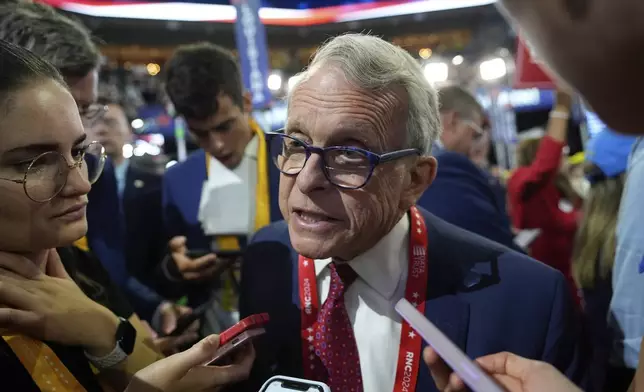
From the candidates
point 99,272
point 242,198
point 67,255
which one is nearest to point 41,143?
point 67,255

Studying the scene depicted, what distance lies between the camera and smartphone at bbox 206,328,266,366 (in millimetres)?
953

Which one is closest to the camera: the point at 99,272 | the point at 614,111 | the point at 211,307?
the point at 614,111

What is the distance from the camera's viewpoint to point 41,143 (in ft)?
2.95

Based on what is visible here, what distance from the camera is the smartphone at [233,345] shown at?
3.13ft

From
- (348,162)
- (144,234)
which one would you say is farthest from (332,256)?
(144,234)

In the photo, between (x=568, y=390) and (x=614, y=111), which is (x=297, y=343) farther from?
(x=614, y=111)

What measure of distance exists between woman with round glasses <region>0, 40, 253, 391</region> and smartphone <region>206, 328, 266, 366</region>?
0.09ft

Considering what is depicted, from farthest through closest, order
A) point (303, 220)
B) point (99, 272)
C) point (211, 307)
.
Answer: point (211, 307), point (99, 272), point (303, 220)

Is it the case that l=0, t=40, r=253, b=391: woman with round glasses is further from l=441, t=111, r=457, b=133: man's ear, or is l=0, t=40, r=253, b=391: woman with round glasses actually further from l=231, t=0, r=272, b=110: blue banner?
l=231, t=0, r=272, b=110: blue banner

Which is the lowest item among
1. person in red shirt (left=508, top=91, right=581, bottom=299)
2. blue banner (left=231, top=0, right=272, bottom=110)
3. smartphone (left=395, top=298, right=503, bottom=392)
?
person in red shirt (left=508, top=91, right=581, bottom=299)

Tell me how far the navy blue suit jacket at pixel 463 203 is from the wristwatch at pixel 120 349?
1.09 m

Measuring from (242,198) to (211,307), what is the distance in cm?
49

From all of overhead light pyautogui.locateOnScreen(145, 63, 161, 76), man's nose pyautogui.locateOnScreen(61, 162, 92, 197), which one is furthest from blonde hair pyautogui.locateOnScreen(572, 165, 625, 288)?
overhead light pyautogui.locateOnScreen(145, 63, 161, 76)

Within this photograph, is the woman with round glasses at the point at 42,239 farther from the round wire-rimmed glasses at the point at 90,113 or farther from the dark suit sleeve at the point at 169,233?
the dark suit sleeve at the point at 169,233
